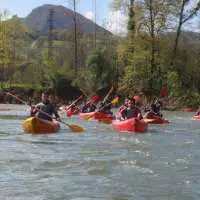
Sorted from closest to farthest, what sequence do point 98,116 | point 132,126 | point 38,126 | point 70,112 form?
point 38,126 → point 132,126 → point 98,116 → point 70,112

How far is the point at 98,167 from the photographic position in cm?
1282

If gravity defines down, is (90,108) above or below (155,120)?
above

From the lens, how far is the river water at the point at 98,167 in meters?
10.3

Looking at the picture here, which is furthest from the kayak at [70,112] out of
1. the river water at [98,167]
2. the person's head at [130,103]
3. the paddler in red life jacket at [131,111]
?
the river water at [98,167]

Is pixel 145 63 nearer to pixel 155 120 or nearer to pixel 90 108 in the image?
pixel 90 108

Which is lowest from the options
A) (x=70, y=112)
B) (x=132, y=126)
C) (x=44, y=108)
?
(x=70, y=112)

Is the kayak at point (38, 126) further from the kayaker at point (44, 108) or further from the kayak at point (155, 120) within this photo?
the kayak at point (155, 120)

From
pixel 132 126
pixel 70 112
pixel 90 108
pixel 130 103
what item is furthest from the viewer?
pixel 70 112

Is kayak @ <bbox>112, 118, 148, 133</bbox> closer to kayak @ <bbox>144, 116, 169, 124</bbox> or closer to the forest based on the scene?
kayak @ <bbox>144, 116, 169, 124</bbox>

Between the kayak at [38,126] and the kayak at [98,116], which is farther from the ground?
the kayak at [38,126]

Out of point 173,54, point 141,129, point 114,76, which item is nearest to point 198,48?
point 173,54

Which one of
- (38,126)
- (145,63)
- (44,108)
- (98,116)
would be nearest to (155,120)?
(98,116)

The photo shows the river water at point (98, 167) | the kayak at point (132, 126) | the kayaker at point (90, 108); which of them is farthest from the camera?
the kayaker at point (90, 108)

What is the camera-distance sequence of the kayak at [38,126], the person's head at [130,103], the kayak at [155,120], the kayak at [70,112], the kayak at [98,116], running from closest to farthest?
the kayak at [38,126] < the person's head at [130,103] < the kayak at [155,120] < the kayak at [98,116] < the kayak at [70,112]
